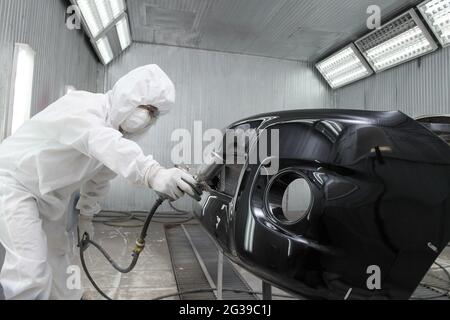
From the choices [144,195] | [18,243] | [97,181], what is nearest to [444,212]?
[18,243]

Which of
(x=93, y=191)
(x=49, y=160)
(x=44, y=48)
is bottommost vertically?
(x=93, y=191)

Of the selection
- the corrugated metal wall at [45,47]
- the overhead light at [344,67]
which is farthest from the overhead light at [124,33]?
the overhead light at [344,67]

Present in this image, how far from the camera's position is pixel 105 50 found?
9.50 feet

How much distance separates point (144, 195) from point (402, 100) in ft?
10.6

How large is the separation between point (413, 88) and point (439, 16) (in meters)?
0.75

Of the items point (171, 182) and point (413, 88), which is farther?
point (413, 88)

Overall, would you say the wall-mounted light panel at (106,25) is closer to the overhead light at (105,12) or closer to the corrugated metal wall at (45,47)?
the overhead light at (105,12)

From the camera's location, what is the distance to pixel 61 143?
1156 mm

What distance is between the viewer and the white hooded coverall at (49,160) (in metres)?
1.05

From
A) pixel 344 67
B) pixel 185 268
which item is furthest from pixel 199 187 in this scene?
pixel 344 67

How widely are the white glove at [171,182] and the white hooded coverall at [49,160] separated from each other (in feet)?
0.20

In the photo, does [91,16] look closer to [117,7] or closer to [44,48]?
[117,7]

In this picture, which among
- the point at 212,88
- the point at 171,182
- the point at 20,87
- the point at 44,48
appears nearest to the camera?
the point at 171,182

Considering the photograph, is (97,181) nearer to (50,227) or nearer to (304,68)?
(50,227)
